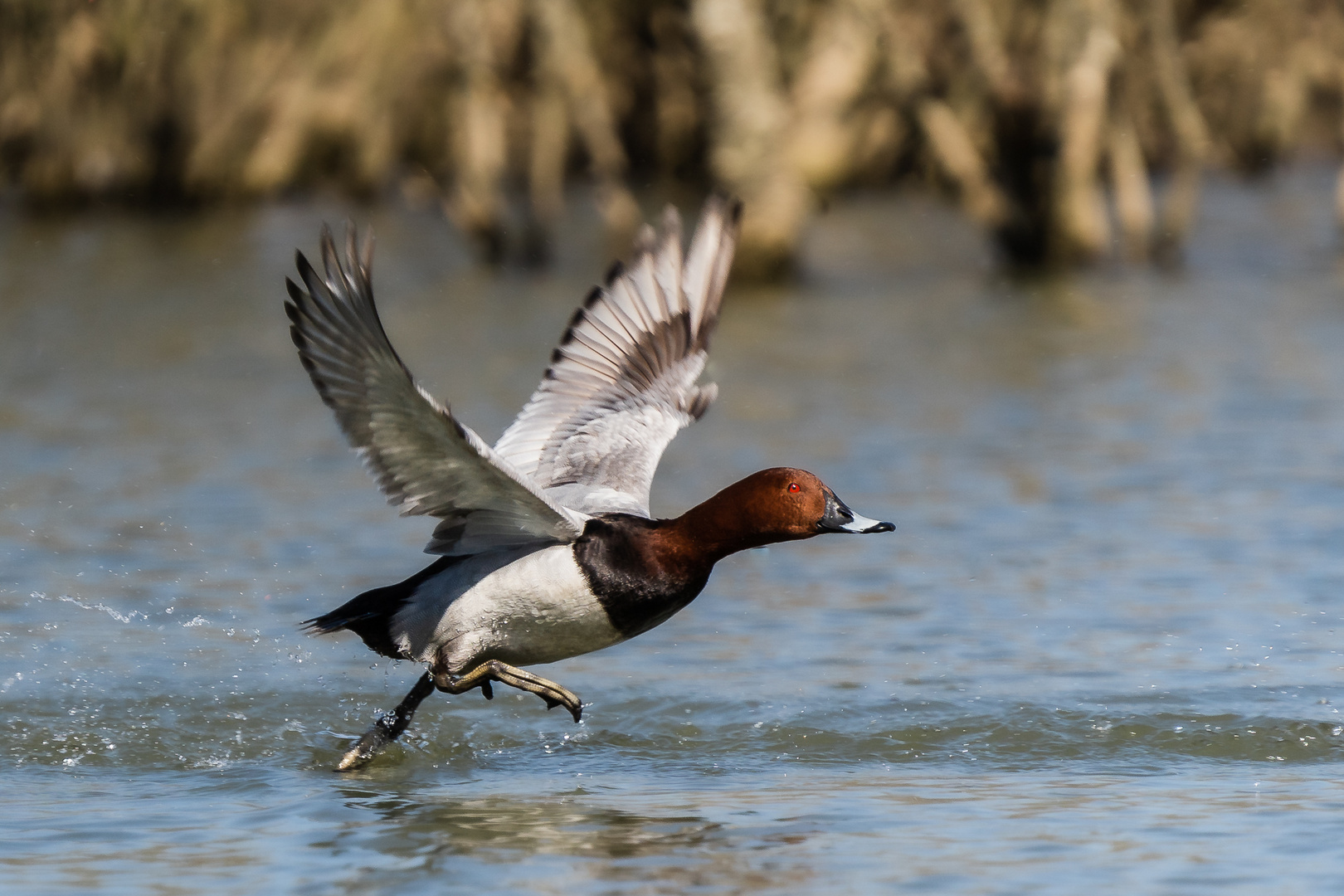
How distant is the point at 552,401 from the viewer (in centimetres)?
848

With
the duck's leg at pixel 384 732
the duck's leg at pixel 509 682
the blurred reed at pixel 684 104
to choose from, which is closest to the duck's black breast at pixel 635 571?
the duck's leg at pixel 509 682

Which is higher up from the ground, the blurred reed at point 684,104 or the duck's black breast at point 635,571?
the blurred reed at point 684,104

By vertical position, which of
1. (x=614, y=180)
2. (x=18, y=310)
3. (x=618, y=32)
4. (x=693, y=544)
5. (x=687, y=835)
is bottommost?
(x=687, y=835)

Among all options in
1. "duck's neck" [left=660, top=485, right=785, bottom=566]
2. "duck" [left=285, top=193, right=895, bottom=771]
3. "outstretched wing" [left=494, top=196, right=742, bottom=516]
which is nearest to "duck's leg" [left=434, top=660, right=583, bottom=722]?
"duck" [left=285, top=193, right=895, bottom=771]

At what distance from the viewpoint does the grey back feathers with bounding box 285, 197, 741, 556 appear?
626cm

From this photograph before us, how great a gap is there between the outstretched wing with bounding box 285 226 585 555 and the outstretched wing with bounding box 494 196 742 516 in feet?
3.87

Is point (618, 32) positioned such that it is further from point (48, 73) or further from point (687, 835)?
point (687, 835)

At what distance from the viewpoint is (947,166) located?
71.0 ft

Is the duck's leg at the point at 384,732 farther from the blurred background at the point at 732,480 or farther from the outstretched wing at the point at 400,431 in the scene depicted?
the outstretched wing at the point at 400,431

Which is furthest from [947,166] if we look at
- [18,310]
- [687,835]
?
[687,835]

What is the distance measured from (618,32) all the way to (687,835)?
30614 millimetres

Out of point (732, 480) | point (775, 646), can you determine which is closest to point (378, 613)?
point (775, 646)

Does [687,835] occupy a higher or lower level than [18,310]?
lower

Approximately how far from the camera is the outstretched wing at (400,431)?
617cm
